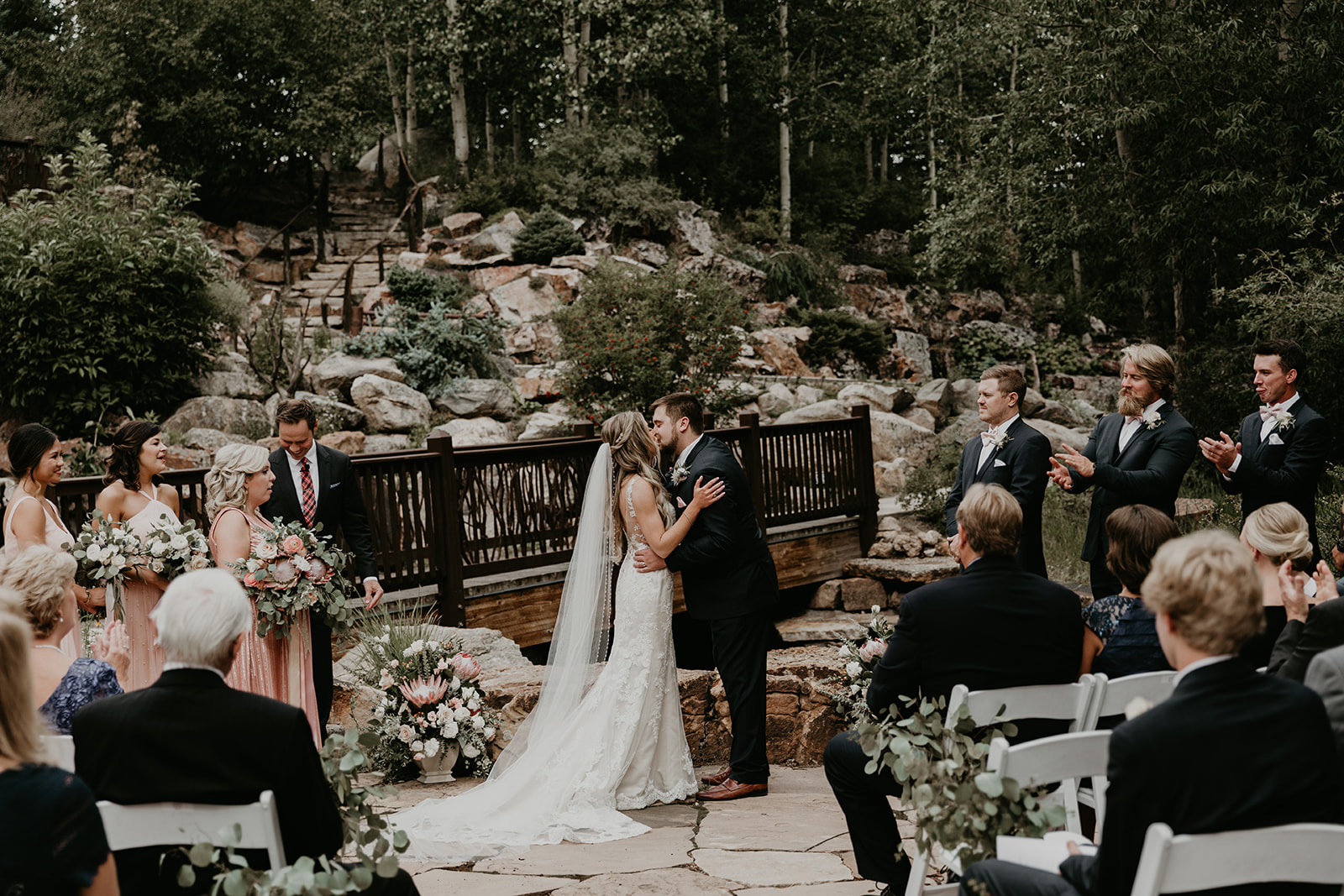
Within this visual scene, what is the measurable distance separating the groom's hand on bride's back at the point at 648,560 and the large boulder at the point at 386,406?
1058 centimetres

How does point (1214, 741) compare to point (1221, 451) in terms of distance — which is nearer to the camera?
point (1214, 741)

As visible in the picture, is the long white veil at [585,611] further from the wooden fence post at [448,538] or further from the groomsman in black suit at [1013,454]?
the wooden fence post at [448,538]

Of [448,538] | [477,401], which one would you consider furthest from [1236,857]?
[477,401]

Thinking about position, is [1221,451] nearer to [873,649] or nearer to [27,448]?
[873,649]

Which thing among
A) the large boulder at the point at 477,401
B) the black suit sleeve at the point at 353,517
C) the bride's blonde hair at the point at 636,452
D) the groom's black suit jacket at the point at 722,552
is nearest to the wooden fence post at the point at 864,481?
the large boulder at the point at 477,401

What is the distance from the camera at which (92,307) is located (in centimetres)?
1303

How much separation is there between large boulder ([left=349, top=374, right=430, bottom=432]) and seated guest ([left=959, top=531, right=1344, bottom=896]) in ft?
45.4

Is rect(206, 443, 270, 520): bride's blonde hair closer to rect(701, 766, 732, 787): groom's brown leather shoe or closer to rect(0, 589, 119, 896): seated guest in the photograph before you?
rect(701, 766, 732, 787): groom's brown leather shoe

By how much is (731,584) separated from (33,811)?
3.51 meters

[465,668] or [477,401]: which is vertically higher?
[477,401]

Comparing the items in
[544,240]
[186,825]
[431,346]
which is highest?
[544,240]

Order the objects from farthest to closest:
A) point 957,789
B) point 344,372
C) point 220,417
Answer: point 344,372 < point 220,417 < point 957,789

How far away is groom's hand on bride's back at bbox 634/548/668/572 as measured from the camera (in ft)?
17.2

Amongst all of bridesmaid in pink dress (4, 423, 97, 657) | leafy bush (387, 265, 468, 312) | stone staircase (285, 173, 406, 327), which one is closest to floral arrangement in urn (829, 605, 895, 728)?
bridesmaid in pink dress (4, 423, 97, 657)
